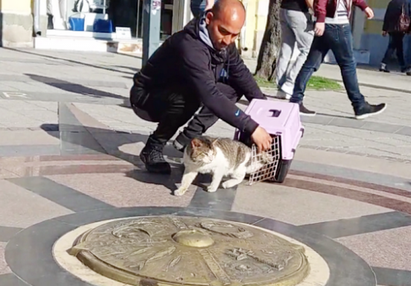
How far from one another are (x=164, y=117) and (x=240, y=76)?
2.03 ft

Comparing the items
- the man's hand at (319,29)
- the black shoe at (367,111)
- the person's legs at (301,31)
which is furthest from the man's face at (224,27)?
the person's legs at (301,31)

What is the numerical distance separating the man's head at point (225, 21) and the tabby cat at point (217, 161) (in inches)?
25.0

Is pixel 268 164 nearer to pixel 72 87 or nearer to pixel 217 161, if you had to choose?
pixel 217 161

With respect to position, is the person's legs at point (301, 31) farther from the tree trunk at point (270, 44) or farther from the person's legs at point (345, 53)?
the tree trunk at point (270, 44)

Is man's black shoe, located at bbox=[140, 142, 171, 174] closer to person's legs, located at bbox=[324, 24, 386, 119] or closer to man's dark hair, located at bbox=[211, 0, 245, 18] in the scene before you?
man's dark hair, located at bbox=[211, 0, 245, 18]

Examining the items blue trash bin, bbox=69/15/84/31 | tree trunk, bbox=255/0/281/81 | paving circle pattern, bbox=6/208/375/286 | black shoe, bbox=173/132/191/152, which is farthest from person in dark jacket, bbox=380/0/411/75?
paving circle pattern, bbox=6/208/375/286

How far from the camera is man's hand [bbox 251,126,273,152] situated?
4320 mm

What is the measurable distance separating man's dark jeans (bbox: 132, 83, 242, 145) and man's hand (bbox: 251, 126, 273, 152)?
2.02ft

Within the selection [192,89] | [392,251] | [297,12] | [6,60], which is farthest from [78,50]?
[392,251]

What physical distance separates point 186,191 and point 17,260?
1.61m

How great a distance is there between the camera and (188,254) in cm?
312

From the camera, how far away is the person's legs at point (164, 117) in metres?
4.79

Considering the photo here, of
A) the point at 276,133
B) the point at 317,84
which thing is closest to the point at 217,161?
the point at 276,133

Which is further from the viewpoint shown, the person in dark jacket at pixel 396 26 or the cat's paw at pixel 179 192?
the person in dark jacket at pixel 396 26
